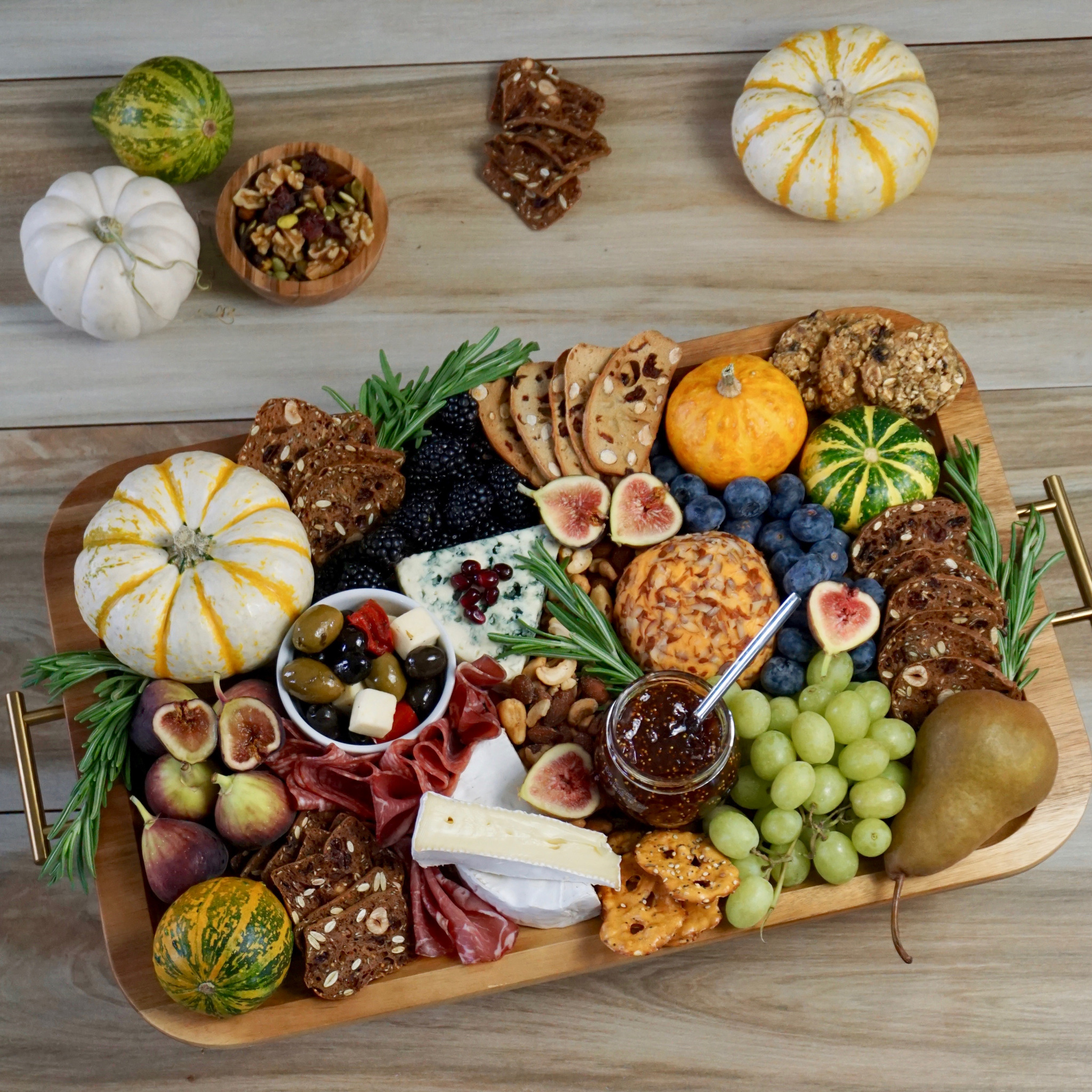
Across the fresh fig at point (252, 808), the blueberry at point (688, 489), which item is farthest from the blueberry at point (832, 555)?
the fresh fig at point (252, 808)

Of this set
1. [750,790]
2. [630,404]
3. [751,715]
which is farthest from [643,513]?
[750,790]

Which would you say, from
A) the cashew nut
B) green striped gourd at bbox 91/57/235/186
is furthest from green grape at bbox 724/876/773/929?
green striped gourd at bbox 91/57/235/186

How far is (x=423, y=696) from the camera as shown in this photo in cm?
200

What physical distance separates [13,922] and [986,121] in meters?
2.92

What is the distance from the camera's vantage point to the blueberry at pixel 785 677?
2.06 meters

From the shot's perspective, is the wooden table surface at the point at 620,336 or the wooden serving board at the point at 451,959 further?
the wooden table surface at the point at 620,336

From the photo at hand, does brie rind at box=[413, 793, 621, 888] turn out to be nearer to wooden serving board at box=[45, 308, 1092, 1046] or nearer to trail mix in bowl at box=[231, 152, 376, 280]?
wooden serving board at box=[45, 308, 1092, 1046]

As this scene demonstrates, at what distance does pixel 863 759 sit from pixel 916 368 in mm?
721

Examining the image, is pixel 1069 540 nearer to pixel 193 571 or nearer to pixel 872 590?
pixel 872 590

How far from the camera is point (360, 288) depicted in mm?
2816

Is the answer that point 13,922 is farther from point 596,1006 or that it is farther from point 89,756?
point 596,1006

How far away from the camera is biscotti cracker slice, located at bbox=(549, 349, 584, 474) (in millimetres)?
2199

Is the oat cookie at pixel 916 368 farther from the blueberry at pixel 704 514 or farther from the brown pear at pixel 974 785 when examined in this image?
the brown pear at pixel 974 785

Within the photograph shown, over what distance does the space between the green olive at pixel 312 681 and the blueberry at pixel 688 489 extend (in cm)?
70
